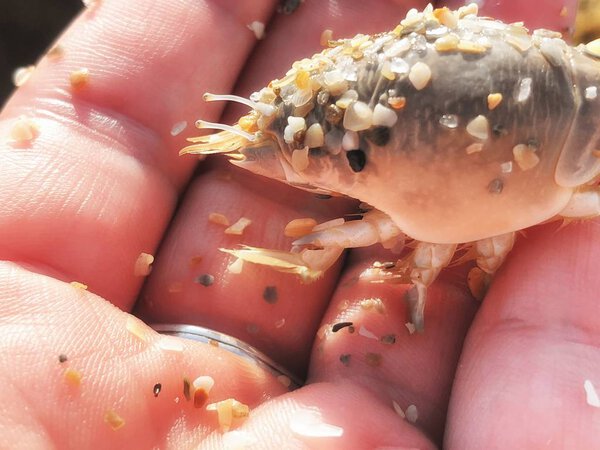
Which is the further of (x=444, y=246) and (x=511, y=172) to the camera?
(x=444, y=246)

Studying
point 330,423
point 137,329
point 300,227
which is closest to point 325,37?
point 300,227

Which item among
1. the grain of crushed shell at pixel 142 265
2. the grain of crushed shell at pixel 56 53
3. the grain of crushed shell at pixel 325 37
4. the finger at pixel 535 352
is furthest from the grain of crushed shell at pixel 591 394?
the grain of crushed shell at pixel 56 53

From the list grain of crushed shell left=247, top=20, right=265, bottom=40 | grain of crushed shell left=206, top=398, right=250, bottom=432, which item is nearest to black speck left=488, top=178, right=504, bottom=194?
grain of crushed shell left=206, top=398, right=250, bottom=432

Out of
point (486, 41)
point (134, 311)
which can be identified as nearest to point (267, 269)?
point (134, 311)

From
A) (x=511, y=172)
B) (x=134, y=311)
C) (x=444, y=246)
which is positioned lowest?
(x=134, y=311)

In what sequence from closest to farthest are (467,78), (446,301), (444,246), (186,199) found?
1. (467,78)
2. (444,246)
3. (446,301)
4. (186,199)

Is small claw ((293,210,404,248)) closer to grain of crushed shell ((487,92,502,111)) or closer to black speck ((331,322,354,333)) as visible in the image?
black speck ((331,322,354,333))

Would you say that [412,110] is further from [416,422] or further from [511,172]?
[416,422]
